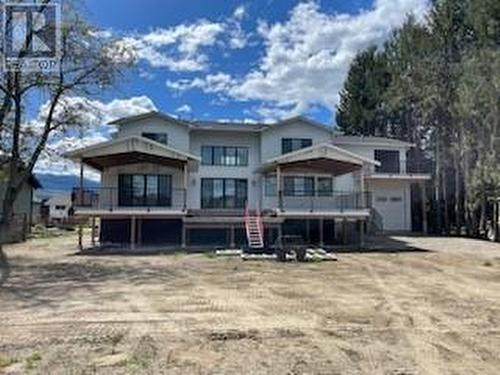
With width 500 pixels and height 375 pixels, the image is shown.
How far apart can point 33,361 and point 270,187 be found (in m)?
25.0

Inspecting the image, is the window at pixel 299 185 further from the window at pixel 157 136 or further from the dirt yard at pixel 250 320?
the dirt yard at pixel 250 320

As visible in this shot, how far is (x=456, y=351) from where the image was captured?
7949mm

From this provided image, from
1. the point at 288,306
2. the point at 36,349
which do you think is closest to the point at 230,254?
the point at 288,306

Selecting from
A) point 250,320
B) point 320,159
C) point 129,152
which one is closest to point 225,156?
point 320,159

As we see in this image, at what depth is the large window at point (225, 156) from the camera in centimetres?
3144

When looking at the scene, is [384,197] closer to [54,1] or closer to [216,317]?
[54,1]

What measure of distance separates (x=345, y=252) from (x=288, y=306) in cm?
1383

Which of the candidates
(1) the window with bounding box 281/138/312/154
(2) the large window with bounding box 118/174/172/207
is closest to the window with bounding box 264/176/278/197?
(1) the window with bounding box 281/138/312/154

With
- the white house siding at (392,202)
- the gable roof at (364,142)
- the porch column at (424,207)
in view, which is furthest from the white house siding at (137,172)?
the porch column at (424,207)

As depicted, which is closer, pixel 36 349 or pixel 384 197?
pixel 36 349

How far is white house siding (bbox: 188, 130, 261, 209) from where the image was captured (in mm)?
31109

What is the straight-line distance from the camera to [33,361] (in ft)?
23.7

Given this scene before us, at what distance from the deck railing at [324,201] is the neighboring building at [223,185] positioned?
2.4 inches

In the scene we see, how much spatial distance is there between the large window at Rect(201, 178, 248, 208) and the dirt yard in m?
12.5
